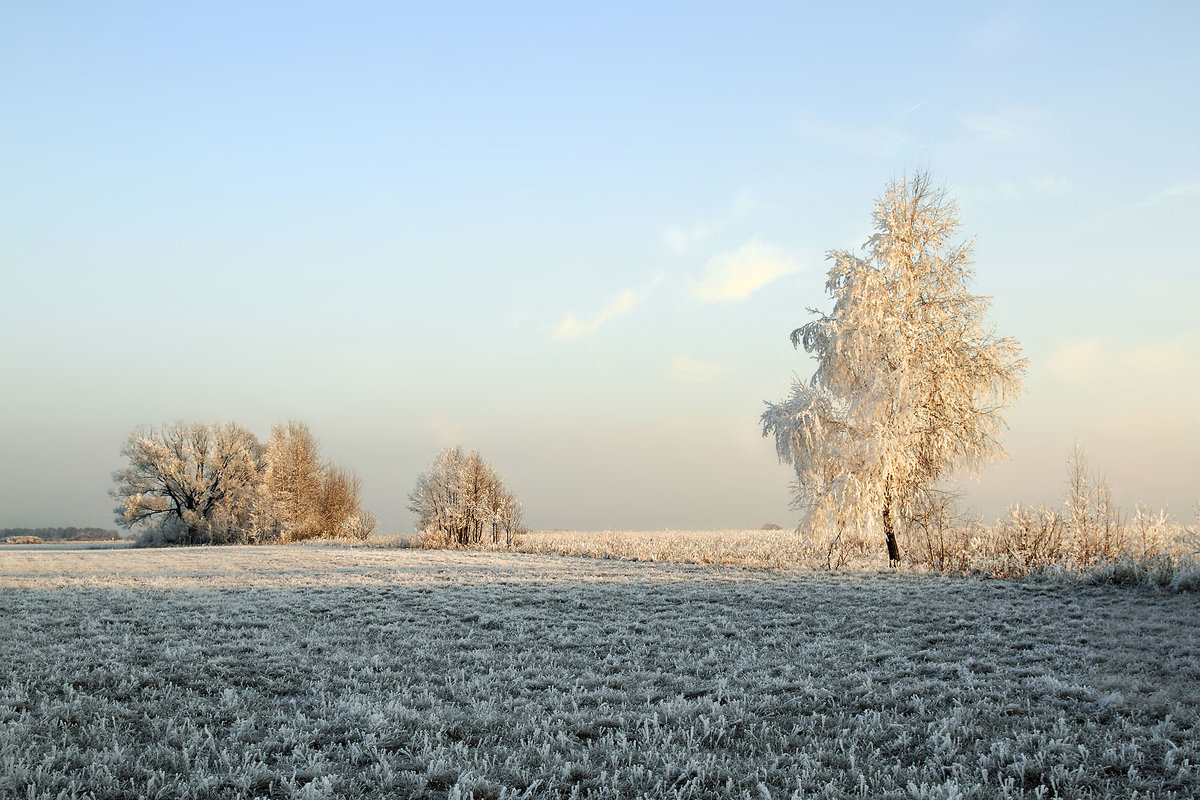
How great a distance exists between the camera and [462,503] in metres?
33.0

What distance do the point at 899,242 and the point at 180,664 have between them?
20.2 metres

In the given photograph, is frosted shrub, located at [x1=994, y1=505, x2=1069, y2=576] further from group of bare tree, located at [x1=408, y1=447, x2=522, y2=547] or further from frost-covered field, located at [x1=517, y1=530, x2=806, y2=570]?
group of bare tree, located at [x1=408, y1=447, x2=522, y2=547]

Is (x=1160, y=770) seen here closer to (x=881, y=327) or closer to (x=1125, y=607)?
(x=1125, y=607)

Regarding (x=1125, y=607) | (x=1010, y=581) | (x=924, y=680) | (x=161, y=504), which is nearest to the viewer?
(x=924, y=680)

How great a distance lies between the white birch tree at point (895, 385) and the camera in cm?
2017

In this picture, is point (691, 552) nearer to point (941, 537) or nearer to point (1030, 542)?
point (941, 537)

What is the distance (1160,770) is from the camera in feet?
16.5

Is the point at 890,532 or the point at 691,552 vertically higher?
the point at 890,532

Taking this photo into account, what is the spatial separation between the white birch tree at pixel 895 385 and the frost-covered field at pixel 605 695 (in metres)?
6.78

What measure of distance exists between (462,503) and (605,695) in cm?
2699

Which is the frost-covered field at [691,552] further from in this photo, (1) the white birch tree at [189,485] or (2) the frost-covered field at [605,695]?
(1) the white birch tree at [189,485]

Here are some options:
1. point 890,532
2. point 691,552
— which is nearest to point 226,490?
point 691,552

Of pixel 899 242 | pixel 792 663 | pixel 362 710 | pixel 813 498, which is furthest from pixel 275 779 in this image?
pixel 899 242

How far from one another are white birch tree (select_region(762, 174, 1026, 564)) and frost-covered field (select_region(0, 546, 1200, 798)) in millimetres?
6780
